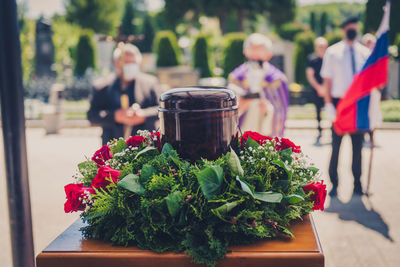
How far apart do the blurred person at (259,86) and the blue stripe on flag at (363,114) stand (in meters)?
0.86

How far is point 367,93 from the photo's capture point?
4605 millimetres

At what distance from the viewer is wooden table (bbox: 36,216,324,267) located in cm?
134

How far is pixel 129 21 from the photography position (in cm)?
5016

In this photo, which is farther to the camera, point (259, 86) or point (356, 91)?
point (259, 86)

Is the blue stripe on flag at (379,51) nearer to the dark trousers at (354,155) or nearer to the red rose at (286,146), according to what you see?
the dark trousers at (354,155)

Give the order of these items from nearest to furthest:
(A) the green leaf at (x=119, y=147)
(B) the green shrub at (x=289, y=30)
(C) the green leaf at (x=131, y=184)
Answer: (C) the green leaf at (x=131, y=184) → (A) the green leaf at (x=119, y=147) → (B) the green shrub at (x=289, y=30)

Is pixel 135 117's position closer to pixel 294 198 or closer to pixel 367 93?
pixel 367 93

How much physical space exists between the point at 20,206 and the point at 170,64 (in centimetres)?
1933

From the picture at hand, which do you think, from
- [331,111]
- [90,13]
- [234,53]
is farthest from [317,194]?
[90,13]

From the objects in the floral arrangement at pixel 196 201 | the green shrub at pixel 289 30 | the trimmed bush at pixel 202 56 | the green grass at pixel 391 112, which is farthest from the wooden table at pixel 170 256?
the green shrub at pixel 289 30

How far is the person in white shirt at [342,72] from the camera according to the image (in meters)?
4.80

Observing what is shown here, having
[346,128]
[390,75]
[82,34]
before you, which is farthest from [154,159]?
[82,34]

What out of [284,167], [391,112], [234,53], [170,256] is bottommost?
[391,112]

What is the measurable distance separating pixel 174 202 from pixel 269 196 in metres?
0.30
